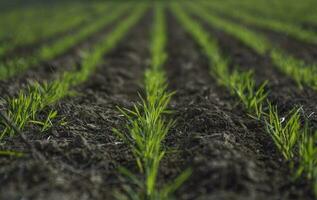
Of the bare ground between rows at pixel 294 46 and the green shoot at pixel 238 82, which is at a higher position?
the green shoot at pixel 238 82

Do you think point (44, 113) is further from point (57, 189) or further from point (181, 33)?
point (181, 33)

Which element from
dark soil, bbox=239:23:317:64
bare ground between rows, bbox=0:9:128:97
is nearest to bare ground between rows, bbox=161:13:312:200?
bare ground between rows, bbox=0:9:128:97

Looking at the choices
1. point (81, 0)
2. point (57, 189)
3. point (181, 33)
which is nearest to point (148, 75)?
point (57, 189)

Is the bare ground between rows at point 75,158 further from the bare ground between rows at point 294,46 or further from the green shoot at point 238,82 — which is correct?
the bare ground between rows at point 294,46

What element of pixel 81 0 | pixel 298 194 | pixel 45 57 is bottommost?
pixel 81 0

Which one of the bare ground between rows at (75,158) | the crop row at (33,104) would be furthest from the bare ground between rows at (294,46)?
the crop row at (33,104)

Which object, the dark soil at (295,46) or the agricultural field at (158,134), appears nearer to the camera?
the agricultural field at (158,134)

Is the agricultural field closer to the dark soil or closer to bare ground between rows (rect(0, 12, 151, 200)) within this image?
bare ground between rows (rect(0, 12, 151, 200))

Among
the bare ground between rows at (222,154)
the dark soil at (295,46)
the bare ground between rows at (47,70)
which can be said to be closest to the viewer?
the bare ground between rows at (222,154)
